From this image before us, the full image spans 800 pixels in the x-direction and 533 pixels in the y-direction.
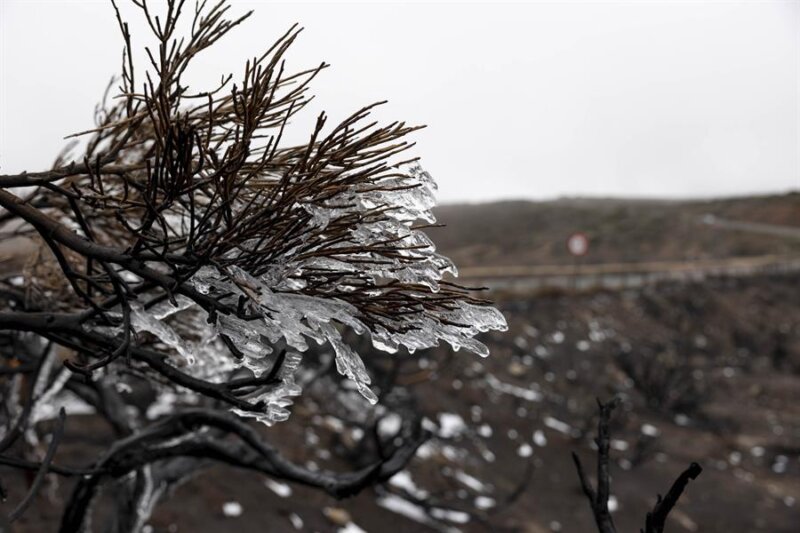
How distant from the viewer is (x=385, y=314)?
189cm

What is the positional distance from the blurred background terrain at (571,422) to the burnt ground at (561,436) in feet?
0.11

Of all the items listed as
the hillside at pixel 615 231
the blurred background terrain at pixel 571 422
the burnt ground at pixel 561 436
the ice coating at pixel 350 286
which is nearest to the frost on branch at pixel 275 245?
the ice coating at pixel 350 286

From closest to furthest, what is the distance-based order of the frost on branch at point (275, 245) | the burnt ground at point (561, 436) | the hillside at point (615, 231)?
the frost on branch at point (275, 245) → the burnt ground at point (561, 436) → the hillside at point (615, 231)

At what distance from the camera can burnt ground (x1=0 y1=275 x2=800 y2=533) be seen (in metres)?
7.24

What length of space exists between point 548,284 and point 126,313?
18941mm

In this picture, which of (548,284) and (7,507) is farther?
(548,284)

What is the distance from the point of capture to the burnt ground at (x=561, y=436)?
23.7 feet

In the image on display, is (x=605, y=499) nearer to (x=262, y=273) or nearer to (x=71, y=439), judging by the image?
(x=262, y=273)

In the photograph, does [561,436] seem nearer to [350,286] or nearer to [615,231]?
[350,286]

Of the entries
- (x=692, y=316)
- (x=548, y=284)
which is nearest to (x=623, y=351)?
(x=548, y=284)

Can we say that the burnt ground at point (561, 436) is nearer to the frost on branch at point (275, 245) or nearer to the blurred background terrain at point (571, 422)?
the blurred background terrain at point (571, 422)

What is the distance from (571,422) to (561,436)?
78cm

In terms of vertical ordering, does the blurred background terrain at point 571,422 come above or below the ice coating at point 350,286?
below

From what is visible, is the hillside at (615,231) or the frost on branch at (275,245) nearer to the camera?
the frost on branch at (275,245)
